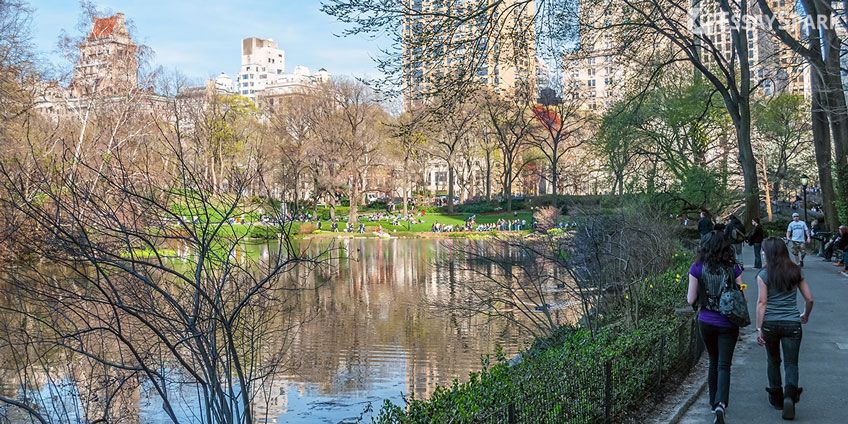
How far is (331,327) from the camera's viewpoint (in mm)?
19609

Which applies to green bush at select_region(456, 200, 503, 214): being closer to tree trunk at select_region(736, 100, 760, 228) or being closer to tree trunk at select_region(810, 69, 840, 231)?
tree trunk at select_region(810, 69, 840, 231)

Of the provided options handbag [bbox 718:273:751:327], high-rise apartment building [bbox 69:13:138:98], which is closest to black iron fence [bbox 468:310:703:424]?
handbag [bbox 718:273:751:327]

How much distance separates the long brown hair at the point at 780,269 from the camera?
23.5 ft

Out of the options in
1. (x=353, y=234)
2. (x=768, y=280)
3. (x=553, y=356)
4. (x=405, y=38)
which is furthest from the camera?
(x=353, y=234)

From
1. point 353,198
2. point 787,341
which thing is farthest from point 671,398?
point 353,198

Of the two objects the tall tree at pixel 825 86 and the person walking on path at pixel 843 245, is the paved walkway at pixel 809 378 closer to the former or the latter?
the tall tree at pixel 825 86

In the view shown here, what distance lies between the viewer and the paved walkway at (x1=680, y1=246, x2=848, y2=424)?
7.46 metres

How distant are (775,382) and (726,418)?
673 mm

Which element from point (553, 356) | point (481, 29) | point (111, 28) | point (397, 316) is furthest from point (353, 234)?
point (553, 356)

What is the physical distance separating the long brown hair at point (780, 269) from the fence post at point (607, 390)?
69.9 inches

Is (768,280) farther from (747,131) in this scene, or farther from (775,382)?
(747,131)

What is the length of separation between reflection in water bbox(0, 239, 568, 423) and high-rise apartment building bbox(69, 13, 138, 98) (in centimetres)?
1580

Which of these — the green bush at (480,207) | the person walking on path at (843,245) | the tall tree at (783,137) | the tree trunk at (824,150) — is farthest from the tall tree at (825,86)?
the green bush at (480,207)

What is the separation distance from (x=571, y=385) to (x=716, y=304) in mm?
1681
